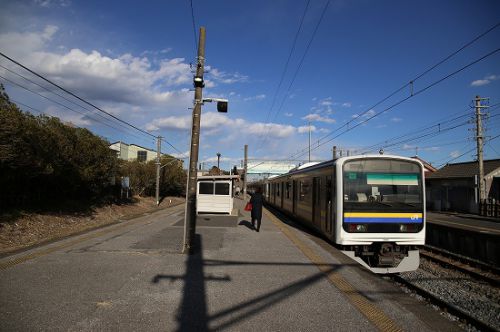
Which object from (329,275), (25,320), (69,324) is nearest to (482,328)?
(329,275)

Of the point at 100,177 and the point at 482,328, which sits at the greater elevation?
the point at 100,177

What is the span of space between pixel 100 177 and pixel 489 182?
101 ft

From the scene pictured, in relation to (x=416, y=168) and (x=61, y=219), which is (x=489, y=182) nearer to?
(x=416, y=168)

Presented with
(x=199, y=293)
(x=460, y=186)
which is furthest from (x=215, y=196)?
(x=460, y=186)

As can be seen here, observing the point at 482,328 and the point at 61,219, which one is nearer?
the point at 482,328

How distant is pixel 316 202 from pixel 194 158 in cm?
472

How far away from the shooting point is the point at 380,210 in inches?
347

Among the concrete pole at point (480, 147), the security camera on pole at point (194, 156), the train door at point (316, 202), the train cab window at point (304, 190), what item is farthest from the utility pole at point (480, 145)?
the security camera on pole at point (194, 156)

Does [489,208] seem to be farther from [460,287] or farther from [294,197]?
[460,287]

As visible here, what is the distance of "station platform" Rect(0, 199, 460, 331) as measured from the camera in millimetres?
4383

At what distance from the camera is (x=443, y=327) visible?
453 centimetres

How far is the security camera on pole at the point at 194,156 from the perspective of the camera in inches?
341

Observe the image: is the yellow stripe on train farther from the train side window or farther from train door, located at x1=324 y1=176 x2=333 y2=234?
the train side window

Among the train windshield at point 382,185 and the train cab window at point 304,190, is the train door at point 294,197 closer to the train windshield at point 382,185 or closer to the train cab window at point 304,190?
the train cab window at point 304,190
